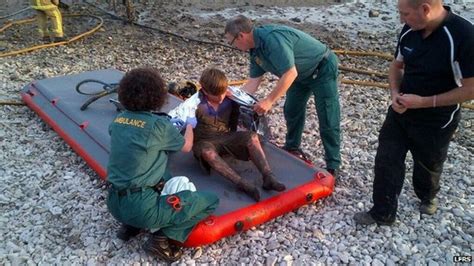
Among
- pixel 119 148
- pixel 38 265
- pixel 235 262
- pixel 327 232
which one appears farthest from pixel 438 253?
pixel 38 265

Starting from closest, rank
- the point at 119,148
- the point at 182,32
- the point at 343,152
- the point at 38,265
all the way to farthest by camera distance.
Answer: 1. the point at 119,148
2. the point at 38,265
3. the point at 343,152
4. the point at 182,32

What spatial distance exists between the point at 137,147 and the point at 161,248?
77 cm

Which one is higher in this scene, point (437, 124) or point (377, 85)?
point (437, 124)

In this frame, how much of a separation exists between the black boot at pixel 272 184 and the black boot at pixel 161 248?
0.89m

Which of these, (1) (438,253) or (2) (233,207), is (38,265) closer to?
(2) (233,207)

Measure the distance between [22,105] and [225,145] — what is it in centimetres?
340

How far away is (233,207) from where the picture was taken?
3.57 m

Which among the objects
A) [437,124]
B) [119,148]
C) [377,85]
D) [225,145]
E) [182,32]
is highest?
[437,124]

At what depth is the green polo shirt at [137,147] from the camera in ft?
10.1

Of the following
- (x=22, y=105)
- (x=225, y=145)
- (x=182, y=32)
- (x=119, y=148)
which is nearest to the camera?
(x=119, y=148)

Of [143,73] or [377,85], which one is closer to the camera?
[143,73]

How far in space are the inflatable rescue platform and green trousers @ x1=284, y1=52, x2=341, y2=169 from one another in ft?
1.11

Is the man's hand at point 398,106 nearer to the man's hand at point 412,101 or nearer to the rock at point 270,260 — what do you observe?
the man's hand at point 412,101

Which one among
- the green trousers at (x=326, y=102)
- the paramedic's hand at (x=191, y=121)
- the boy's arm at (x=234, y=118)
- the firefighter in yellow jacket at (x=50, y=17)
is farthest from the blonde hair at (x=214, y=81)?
the firefighter in yellow jacket at (x=50, y=17)
